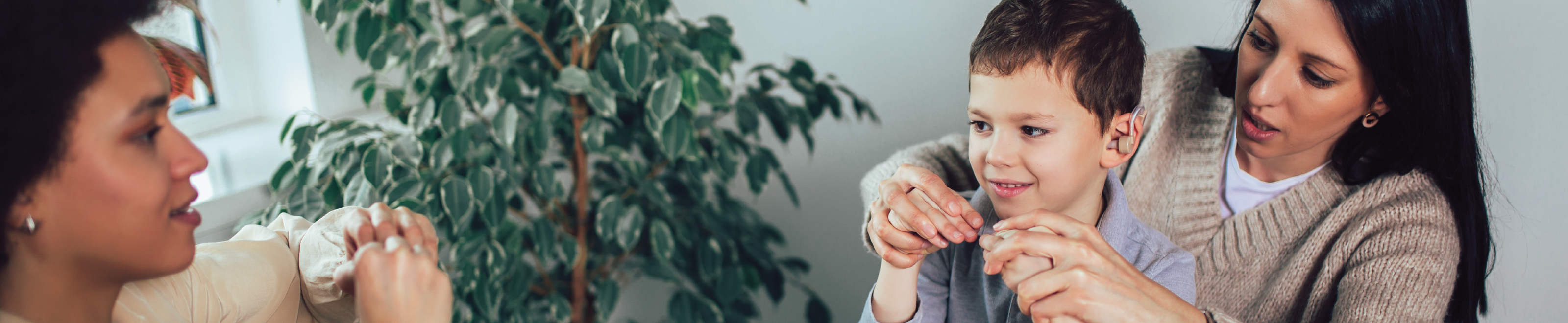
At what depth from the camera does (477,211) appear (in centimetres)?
148

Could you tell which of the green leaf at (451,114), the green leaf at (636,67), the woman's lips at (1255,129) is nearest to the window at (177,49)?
the green leaf at (451,114)

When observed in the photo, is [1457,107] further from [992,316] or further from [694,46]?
[694,46]

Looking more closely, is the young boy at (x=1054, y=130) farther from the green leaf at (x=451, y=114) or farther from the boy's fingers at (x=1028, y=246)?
the green leaf at (x=451, y=114)

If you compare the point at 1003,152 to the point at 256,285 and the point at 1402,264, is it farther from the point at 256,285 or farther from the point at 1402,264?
the point at 256,285

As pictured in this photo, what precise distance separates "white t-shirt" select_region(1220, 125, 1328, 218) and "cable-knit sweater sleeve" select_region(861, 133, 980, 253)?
37 centimetres

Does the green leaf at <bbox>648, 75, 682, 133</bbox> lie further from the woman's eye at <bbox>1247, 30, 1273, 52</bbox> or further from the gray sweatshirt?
the woman's eye at <bbox>1247, 30, 1273, 52</bbox>

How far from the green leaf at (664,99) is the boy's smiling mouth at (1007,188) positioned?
57cm

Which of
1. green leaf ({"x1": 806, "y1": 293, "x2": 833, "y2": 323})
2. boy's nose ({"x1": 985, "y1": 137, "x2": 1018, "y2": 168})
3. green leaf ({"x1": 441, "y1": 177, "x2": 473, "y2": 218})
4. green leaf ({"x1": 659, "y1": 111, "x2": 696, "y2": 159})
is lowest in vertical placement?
green leaf ({"x1": 806, "y1": 293, "x2": 833, "y2": 323})

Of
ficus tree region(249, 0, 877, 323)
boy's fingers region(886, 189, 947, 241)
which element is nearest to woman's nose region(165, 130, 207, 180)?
boy's fingers region(886, 189, 947, 241)

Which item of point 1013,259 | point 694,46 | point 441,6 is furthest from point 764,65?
point 1013,259

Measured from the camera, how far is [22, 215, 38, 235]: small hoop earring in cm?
49

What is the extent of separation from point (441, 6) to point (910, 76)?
0.95 metres

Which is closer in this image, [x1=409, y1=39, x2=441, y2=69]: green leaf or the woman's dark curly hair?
the woman's dark curly hair

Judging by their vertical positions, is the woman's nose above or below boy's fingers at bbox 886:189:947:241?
above
